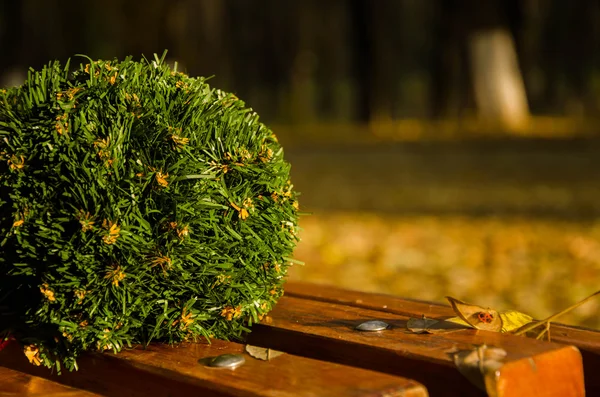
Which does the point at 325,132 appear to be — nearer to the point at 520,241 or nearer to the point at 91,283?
the point at 520,241

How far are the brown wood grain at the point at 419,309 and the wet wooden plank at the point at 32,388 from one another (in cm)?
82

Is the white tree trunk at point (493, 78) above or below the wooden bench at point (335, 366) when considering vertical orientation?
above

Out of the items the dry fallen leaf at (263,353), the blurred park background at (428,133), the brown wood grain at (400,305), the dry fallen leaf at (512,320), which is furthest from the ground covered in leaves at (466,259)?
the dry fallen leaf at (263,353)

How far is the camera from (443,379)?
1.74 meters

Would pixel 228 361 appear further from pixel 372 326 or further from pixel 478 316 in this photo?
pixel 478 316

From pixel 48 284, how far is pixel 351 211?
8.27 metres

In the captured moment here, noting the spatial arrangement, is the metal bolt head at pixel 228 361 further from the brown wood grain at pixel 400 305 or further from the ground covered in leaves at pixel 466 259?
the ground covered in leaves at pixel 466 259

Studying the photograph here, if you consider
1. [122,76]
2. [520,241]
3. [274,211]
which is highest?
[520,241]

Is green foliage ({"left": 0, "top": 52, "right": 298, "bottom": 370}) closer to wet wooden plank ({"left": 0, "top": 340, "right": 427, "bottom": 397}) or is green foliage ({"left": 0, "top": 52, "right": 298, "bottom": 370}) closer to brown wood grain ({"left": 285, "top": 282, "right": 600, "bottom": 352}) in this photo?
wet wooden plank ({"left": 0, "top": 340, "right": 427, "bottom": 397})

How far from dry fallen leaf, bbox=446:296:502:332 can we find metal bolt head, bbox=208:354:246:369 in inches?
19.2

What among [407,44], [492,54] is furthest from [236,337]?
[407,44]

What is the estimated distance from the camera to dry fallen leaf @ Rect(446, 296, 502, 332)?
197cm

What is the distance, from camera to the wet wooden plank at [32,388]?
5.80 feet

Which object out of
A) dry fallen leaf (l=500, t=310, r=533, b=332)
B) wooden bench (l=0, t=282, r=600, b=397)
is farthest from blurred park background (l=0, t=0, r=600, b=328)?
wooden bench (l=0, t=282, r=600, b=397)
